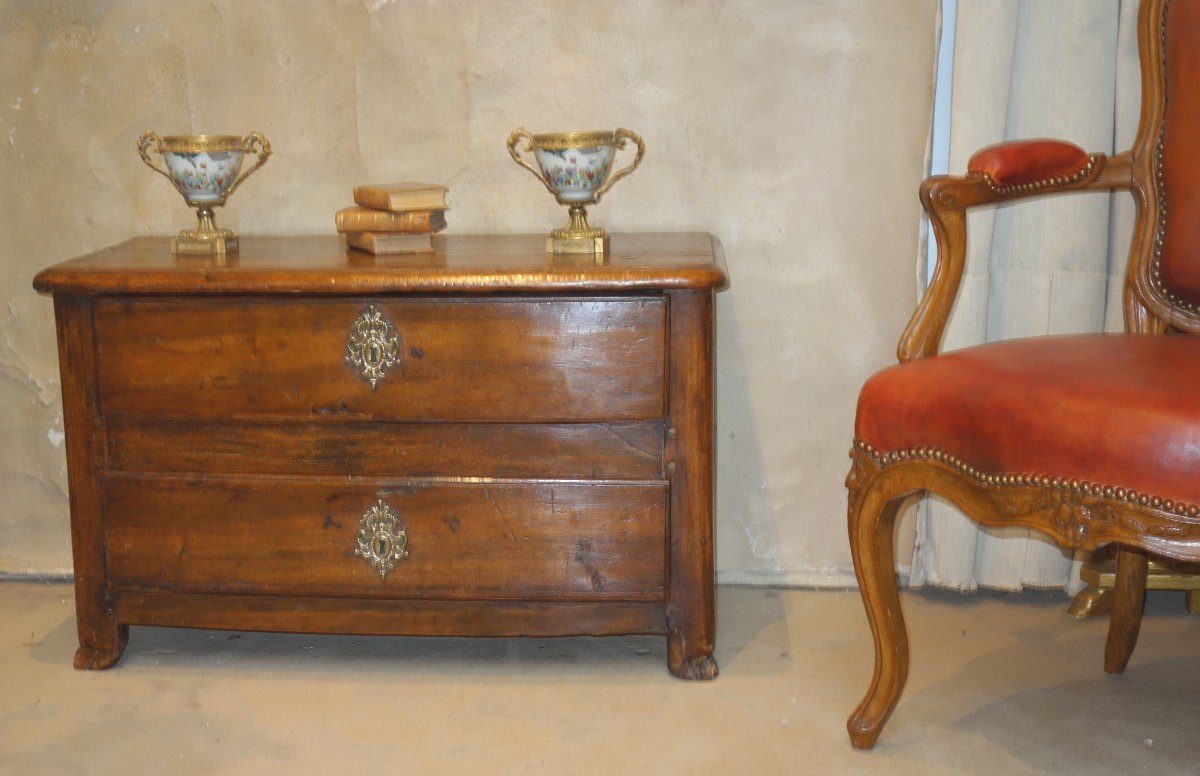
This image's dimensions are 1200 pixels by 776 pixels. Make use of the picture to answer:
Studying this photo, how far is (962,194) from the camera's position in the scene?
5.29ft

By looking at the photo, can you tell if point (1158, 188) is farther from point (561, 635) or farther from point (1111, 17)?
point (561, 635)

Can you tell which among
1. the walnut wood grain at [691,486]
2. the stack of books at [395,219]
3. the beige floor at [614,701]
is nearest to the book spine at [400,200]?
the stack of books at [395,219]

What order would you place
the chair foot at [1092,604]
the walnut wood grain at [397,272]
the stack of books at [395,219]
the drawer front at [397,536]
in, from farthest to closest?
the chair foot at [1092,604]
the stack of books at [395,219]
the drawer front at [397,536]
the walnut wood grain at [397,272]

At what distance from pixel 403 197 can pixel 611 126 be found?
1.46 ft

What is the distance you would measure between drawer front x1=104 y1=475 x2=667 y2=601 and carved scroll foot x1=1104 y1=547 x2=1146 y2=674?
70 cm

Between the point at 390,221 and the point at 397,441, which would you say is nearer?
the point at 397,441

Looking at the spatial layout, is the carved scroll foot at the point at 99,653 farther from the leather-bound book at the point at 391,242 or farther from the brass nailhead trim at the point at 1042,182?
the brass nailhead trim at the point at 1042,182

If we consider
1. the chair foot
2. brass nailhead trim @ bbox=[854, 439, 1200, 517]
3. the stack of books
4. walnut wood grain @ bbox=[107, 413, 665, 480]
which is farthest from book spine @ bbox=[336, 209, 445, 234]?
the chair foot

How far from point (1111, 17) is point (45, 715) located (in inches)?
79.1

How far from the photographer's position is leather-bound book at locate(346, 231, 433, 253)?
6.47ft

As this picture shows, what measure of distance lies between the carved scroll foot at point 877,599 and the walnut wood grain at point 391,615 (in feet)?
1.16

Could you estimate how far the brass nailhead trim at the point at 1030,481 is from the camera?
1.30 m

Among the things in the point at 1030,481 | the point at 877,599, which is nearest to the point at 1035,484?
the point at 1030,481

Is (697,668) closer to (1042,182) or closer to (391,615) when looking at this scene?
(391,615)
